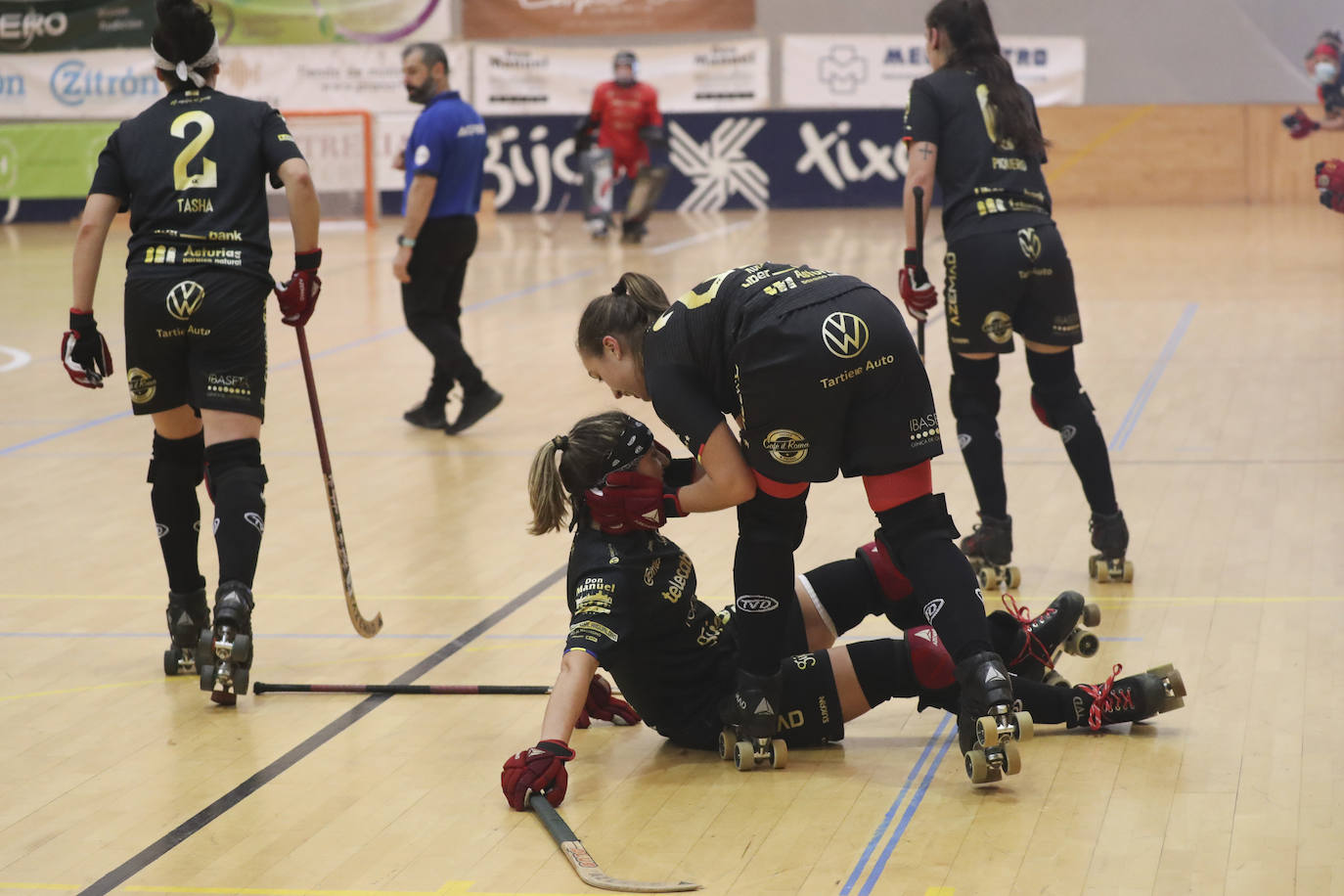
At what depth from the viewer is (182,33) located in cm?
462

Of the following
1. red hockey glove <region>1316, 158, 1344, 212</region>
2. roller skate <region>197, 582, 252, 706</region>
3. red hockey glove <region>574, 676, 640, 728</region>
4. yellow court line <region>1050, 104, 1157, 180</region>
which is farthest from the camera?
yellow court line <region>1050, 104, 1157, 180</region>

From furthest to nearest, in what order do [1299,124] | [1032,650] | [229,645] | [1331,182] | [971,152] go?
1. [1299,124]
2. [1331,182]
3. [971,152]
4. [229,645]
5. [1032,650]

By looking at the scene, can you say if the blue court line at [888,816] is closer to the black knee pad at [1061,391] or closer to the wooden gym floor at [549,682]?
the wooden gym floor at [549,682]

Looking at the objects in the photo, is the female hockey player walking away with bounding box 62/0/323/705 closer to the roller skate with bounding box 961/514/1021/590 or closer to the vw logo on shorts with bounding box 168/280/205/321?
the vw logo on shorts with bounding box 168/280/205/321

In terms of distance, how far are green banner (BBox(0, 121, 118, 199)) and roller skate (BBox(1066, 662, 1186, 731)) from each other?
64.2ft

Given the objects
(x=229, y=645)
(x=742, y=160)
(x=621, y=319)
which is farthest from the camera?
(x=742, y=160)

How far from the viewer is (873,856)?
3424 millimetres

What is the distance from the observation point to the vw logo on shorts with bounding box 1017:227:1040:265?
5.37 m

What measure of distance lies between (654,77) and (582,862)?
744 inches

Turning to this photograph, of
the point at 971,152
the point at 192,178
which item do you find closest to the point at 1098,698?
the point at 971,152

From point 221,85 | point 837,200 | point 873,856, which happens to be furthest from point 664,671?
point 221,85

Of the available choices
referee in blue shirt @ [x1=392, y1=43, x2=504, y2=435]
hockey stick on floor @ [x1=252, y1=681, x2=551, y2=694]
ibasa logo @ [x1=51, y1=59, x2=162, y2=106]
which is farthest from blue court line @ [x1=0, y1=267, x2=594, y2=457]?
ibasa logo @ [x1=51, y1=59, x2=162, y2=106]

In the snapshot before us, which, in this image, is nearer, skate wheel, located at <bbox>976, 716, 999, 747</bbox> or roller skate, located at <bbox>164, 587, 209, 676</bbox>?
skate wheel, located at <bbox>976, 716, 999, 747</bbox>

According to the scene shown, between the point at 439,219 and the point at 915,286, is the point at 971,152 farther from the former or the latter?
the point at 439,219
